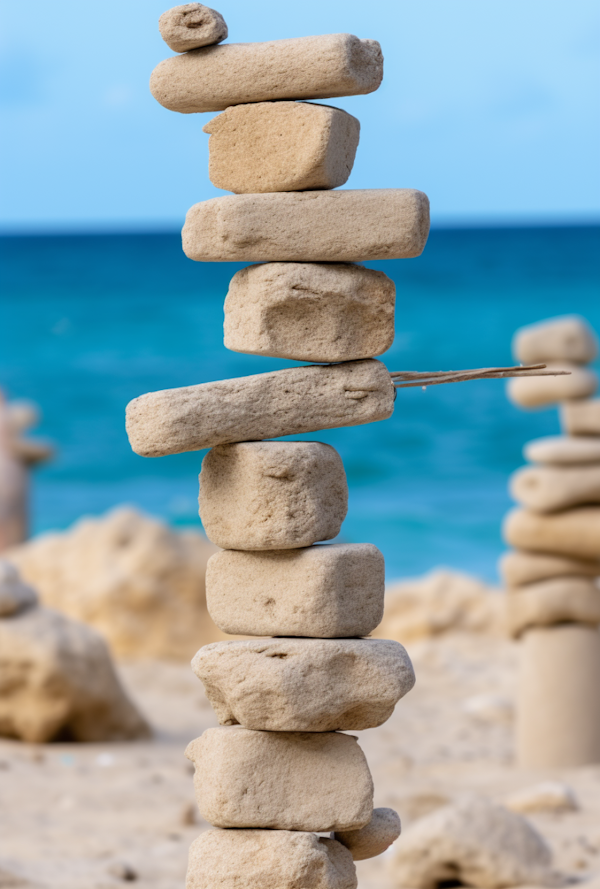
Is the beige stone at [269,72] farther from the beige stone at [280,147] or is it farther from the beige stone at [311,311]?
the beige stone at [311,311]

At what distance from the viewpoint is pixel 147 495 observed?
957 inches

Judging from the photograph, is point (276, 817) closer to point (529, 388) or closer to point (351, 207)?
point (351, 207)

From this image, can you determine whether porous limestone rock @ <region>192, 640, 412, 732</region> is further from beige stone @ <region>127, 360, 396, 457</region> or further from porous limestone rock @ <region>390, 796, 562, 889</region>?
porous limestone rock @ <region>390, 796, 562, 889</region>

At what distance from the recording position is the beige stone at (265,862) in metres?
3.81

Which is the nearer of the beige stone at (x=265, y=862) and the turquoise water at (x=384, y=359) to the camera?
the beige stone at (x=265, y=862)

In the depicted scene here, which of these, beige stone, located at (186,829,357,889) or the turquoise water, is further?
the turquoise water

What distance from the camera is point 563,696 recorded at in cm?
785

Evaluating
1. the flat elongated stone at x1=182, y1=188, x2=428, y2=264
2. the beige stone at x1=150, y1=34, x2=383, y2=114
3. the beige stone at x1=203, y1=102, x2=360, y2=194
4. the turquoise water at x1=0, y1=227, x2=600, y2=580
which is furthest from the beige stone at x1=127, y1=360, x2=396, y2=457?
the turquoise water at x1=0, y1=227, x2=600, y2=580

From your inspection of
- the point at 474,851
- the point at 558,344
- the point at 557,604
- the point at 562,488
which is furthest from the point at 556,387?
the point at 474,851

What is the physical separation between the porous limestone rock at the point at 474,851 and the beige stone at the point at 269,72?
3.59 meters

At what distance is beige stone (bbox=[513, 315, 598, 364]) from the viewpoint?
312 inches

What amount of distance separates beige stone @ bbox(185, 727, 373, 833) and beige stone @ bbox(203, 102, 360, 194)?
1854 millimetres

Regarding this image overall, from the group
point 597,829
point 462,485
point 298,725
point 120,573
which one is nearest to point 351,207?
point 298,725

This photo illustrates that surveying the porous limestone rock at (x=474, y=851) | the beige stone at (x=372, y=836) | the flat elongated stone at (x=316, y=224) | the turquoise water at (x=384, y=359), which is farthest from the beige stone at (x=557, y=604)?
the turquoise water at (x=384, y=359)
